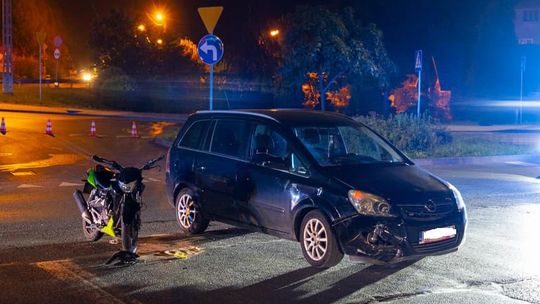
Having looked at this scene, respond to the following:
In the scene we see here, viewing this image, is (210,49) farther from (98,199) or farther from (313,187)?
(313,187)

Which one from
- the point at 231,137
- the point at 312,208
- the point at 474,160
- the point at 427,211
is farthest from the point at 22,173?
the point at 474,160

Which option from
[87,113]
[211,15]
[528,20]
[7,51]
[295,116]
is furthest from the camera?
[528,20]

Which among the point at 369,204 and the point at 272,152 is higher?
the point at 272,152

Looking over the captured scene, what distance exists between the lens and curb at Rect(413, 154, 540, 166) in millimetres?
17769

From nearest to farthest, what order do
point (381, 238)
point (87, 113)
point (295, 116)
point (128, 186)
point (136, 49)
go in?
point (381, 238)
point (128, 186)
point (295, 116)
point (87, 113)
point (136, 49)

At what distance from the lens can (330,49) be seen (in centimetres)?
2769

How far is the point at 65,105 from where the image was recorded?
4116 cm

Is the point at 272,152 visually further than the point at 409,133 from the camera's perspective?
No

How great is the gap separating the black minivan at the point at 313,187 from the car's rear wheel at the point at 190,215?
0.01 metres

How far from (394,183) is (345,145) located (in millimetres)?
1136

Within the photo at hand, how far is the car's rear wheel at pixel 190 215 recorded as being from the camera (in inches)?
358

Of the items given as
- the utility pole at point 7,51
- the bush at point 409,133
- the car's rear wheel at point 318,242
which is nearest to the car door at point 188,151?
the car's rear wheel at point 318,242

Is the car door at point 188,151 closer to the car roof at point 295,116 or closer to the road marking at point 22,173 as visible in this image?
the car roof at point 295,116

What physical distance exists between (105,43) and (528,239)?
39.1 metres
